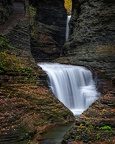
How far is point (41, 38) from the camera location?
35344 millimetres

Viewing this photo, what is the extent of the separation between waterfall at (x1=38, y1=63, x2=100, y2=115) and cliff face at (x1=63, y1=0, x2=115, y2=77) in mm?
2848

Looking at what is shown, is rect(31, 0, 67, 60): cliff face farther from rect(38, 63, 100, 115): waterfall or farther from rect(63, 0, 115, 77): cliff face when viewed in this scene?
rect(38, 63, 100, 115): waterfall

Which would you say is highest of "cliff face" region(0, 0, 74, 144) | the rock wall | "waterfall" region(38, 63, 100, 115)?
the rock wall

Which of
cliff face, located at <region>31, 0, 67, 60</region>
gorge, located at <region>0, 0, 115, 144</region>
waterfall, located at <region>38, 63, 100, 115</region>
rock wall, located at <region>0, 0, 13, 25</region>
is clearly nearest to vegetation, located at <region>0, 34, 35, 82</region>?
gorge, located at <region>0, 0, 115, 144</region>

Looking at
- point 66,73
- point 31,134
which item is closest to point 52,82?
point 66,73

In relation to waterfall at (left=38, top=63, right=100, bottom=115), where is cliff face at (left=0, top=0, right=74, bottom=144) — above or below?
above

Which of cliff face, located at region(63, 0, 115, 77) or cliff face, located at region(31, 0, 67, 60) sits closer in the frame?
cliff face, located at region(63, 0, 115, 77)

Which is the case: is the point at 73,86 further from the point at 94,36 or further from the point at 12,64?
the point at 94,36

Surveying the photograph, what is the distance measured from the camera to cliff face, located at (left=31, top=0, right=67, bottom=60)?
34.8 m

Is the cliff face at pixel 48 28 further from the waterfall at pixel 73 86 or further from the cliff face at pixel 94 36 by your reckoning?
the waterfall at pixel 73 86

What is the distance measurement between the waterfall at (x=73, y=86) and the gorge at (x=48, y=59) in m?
1.16

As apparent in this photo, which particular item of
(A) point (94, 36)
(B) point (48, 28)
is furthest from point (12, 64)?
(B) point (48, 28)

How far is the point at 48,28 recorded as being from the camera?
39.0 m

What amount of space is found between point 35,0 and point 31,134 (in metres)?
31.6
